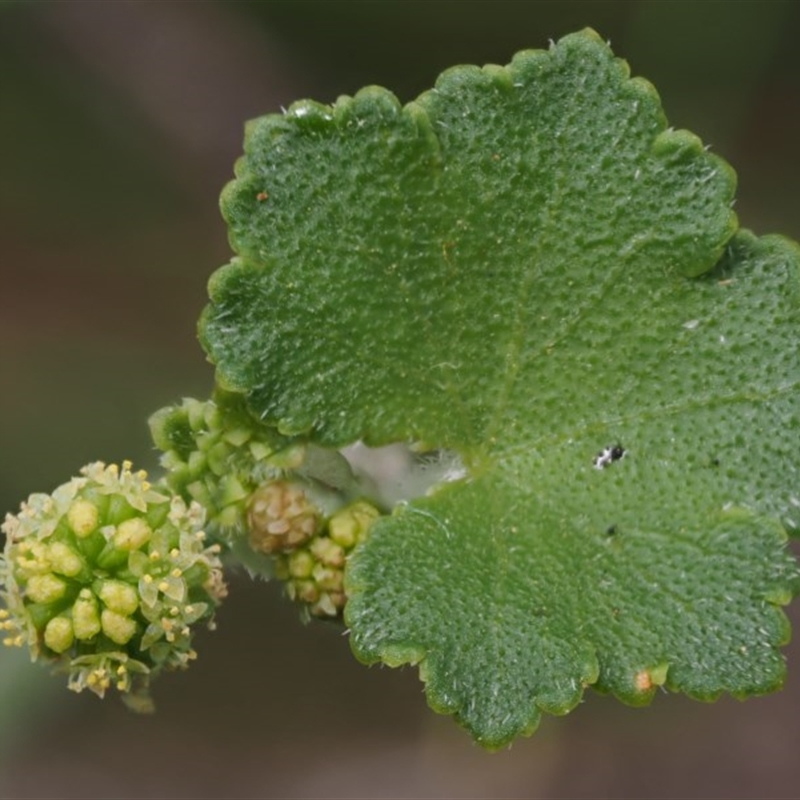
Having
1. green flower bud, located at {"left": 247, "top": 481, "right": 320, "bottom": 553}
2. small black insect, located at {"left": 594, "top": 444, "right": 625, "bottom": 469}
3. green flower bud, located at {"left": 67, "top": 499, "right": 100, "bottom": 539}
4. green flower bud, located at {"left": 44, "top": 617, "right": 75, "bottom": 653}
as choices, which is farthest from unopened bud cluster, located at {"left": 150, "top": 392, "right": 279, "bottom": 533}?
small black insect, located at {"left": 594, "top": 444, "right": 625, "bottom": 469}

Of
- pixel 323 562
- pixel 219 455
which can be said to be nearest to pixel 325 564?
pixel 323 562

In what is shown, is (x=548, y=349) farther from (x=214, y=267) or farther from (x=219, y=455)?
(x=214, y=267)

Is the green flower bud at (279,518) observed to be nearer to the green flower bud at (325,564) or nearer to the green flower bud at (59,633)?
the green flower bud at (325,564)

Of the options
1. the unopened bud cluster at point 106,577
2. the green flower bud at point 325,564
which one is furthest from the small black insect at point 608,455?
the unopened bud cluster at point 106,577

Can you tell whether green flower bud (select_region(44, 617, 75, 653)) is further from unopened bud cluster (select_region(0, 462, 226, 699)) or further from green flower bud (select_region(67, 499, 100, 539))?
green flower bud (select_region(67, 499, 100, 539))

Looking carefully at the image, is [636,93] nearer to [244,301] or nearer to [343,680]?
[244,301]

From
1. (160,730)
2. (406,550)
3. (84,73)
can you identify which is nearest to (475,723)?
(406,550)
